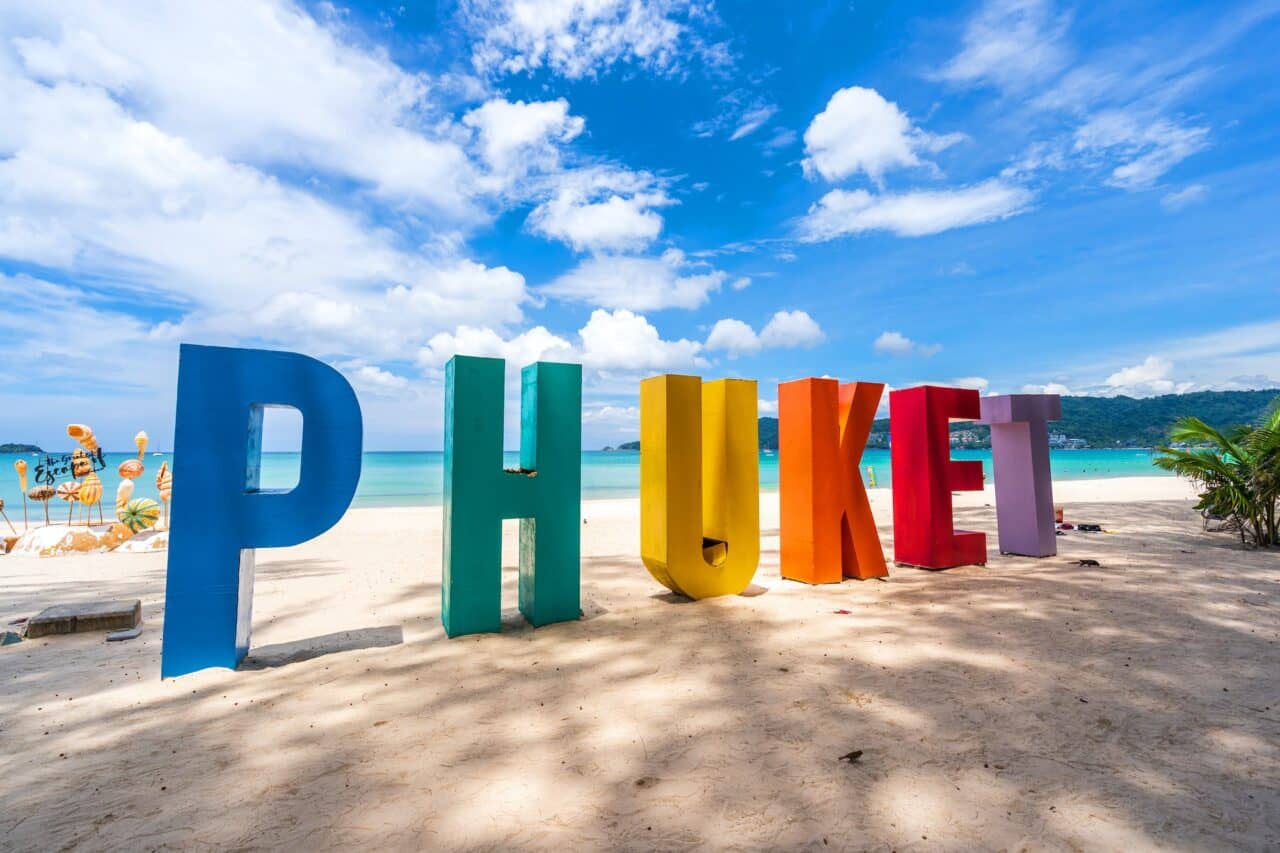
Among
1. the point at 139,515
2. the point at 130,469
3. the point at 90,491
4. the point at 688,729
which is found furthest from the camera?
the point at 130,469

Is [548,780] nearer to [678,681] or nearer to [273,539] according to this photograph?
[678,681]

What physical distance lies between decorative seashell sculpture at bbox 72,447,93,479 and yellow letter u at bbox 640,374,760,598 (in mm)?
14233

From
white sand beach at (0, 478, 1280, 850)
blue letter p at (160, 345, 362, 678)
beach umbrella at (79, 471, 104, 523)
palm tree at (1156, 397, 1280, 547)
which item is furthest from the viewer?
beach umbrella at (79, 471, 104, 523)

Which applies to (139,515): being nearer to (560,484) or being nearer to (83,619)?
(83,619)

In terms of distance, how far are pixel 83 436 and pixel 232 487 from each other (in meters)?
12.7

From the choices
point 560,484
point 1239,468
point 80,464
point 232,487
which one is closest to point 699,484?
point 560,484

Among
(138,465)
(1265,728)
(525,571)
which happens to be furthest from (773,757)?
(138,465)

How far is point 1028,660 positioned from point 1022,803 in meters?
1.94

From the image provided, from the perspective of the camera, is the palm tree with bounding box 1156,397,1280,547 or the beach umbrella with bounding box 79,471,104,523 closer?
the palm tree with bounding box 1156,397,1280,547

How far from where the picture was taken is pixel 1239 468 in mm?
8461

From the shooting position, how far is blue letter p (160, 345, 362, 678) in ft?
14.2

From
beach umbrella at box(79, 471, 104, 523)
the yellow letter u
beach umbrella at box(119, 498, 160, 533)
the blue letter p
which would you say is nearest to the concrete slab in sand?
the blue letter p

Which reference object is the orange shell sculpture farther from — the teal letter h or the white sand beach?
the teal letter h

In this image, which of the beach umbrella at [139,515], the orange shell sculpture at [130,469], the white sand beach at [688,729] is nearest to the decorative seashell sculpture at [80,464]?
the orange shell sculpture at [130,469]
